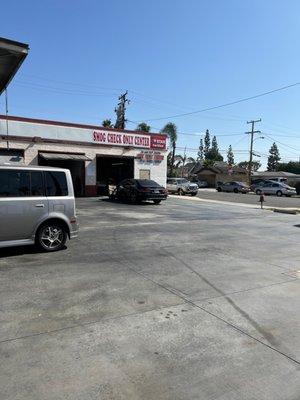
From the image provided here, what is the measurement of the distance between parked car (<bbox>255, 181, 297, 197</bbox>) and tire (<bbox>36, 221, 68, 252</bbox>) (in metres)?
37.3

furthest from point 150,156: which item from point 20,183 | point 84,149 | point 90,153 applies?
point 20,183

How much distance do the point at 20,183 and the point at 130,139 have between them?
23723 millimetres

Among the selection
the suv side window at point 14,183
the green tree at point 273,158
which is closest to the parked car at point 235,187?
the suv side window at point 14,183

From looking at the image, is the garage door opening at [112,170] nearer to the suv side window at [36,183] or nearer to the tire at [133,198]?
the tire at [133,198]

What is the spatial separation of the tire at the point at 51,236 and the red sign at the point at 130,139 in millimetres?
21248

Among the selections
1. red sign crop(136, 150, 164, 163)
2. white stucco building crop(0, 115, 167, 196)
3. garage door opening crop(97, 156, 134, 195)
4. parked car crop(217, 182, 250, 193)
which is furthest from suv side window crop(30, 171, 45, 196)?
parked car crop(217, 182, 250, 193)

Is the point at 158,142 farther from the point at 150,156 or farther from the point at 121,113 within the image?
the point at 121,113

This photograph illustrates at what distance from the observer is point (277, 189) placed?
152ft

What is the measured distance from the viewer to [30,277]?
7387 mm

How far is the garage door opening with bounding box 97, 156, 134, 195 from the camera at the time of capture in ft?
107

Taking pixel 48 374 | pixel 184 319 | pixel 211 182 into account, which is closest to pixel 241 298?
pixel 184 319

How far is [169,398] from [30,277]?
14.1 ft

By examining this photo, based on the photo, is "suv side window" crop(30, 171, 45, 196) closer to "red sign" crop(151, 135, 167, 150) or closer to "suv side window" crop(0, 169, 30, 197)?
"suv side window" crop(0, 169, 30, 197)

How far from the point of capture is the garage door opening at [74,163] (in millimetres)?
27656
